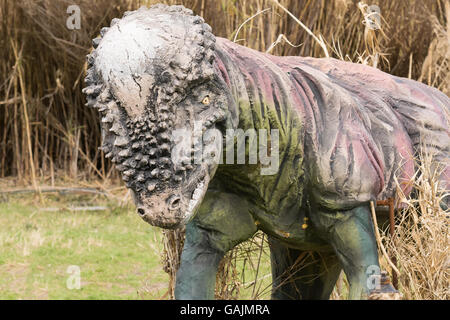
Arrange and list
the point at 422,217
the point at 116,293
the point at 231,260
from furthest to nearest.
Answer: the point at 116,293
the point at 231,260
the point at 422,217

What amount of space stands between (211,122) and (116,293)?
5.73 feet

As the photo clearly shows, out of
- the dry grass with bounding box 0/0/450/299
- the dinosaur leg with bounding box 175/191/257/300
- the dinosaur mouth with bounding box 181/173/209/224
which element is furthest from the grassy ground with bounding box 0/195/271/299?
the dinosaur mouth with bounding box 181/173/209/224

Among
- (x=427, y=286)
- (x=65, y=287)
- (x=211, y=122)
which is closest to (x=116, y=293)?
(x=65, y=287)

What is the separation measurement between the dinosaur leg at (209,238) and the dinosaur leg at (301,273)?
1.04 ft

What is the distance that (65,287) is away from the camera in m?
3.15

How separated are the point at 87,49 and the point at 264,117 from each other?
9.66 feet

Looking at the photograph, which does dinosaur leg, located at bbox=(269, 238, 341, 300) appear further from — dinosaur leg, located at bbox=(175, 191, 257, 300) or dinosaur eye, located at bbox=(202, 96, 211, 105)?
dinosaur eye, located at bbox=(202, 96, 211, 105)

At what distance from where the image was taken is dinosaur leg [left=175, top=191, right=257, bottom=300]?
1.83m

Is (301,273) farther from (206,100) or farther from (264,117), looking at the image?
(206,100)
